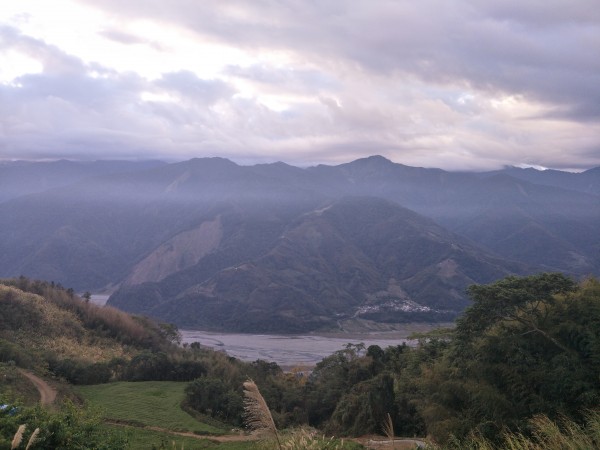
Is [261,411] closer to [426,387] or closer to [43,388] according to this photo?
[426,387]

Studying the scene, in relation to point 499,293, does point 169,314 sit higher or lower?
lower

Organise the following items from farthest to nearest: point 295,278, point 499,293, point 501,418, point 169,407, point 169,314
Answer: point 295,278 < point 169,314 < point 169,407 < point 499,293 < point 501,418

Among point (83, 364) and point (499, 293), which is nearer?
point (499, 293)

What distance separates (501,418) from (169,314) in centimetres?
13030

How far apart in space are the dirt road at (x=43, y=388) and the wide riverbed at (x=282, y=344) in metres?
54.7

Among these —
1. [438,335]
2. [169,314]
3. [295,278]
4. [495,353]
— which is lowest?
[169,314]

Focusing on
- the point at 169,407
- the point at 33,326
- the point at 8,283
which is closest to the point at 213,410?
the point at 169,407

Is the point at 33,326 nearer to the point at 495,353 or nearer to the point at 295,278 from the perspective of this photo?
the point at 495,353

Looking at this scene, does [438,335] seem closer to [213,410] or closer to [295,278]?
[213,410]

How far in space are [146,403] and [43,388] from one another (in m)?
4.83

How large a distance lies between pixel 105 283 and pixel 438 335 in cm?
17125

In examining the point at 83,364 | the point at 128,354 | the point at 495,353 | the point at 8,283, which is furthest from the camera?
the point at 8,283

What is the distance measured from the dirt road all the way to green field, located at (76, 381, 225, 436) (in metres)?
1.39

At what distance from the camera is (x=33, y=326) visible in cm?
4503
